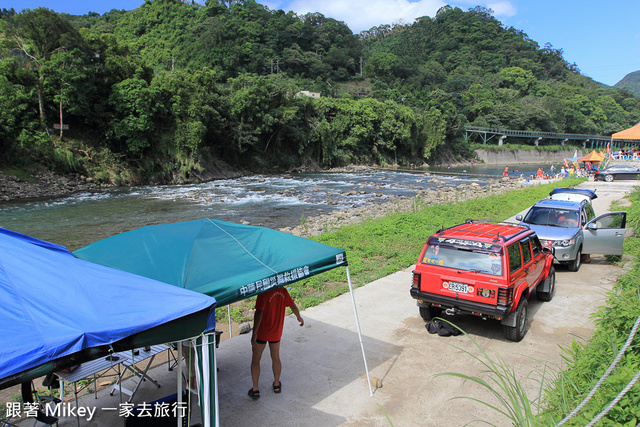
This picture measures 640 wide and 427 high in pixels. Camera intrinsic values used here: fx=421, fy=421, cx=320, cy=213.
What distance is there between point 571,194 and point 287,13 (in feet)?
509

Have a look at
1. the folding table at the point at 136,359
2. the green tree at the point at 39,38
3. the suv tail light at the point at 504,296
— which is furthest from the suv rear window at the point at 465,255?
the green tree at the point at 39,38

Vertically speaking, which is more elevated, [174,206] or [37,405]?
[37,405]

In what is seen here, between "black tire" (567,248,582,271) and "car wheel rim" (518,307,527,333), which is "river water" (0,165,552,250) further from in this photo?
"car wheel rim" (518,307,527,333)

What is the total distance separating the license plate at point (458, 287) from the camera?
7.08m

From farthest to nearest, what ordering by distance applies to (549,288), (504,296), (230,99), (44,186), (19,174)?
(230,99) < (44,186) < (19,174) < (549,288) < (504,296)

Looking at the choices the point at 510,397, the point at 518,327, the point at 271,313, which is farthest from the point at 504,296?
the point at 510,397

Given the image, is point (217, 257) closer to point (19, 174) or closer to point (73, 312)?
point (73, 312)

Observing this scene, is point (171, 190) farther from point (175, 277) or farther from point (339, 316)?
point (175, 277)

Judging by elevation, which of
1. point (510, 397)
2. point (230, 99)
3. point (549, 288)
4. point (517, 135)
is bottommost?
point (549, 288)

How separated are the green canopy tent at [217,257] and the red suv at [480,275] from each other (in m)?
2.38

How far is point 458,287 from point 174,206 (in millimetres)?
24360

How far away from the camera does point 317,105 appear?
6506 centimetres

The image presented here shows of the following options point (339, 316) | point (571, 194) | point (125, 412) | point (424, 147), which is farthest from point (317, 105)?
point (125, 412)

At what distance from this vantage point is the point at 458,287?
717 centimetres
